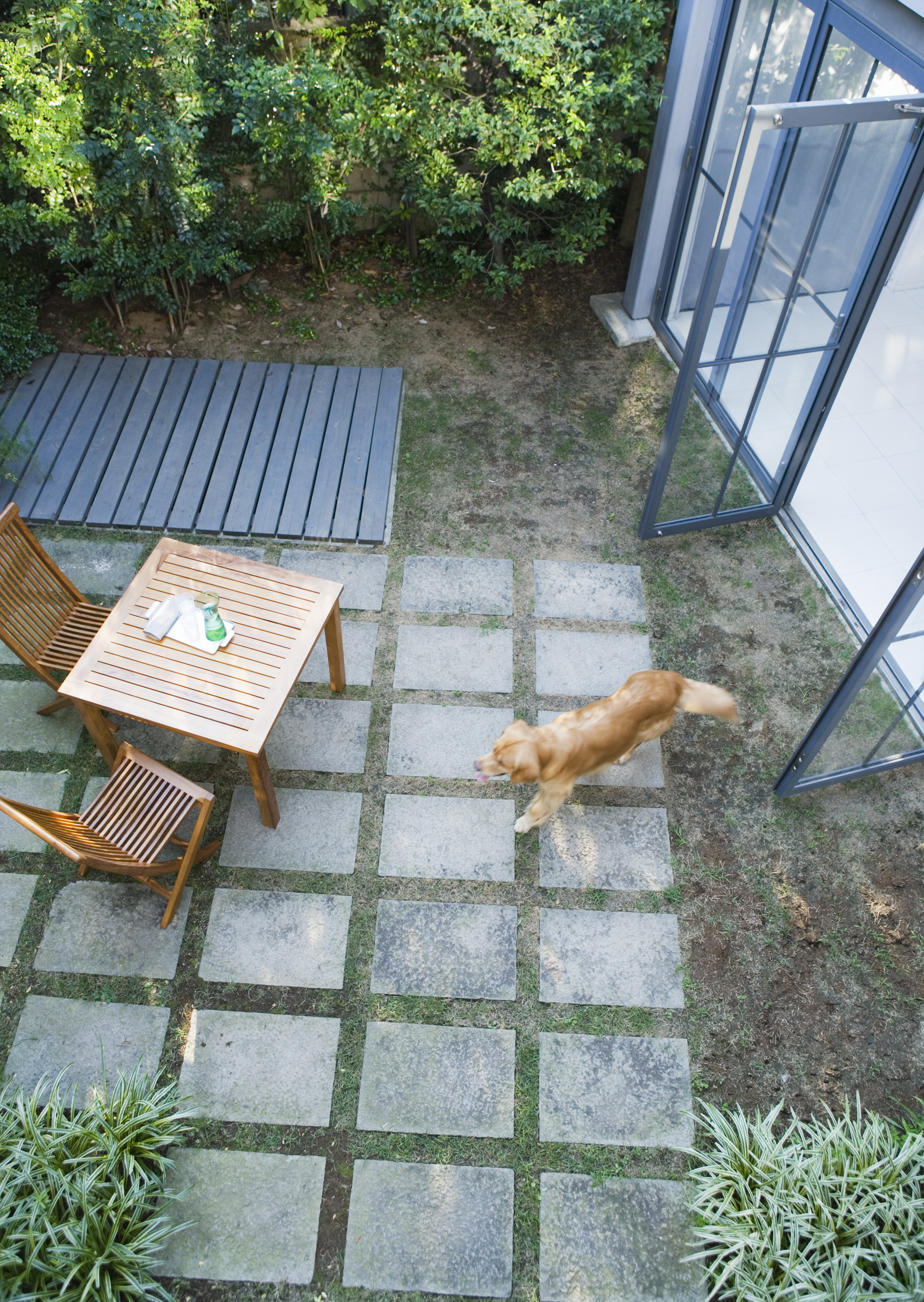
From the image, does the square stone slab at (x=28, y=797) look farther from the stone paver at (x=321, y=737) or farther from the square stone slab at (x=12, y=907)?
the stone paver at (x=321, y=737)

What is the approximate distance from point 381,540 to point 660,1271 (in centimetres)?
401

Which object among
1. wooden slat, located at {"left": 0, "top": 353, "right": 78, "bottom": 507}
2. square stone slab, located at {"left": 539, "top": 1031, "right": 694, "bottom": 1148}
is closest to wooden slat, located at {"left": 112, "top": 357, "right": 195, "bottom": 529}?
wooden slat, located at {"left": 0, "top": 353, "right": 78, "bottom": 507}

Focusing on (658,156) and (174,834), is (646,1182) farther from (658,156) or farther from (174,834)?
(658,156)

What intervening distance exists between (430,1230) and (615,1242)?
725 millimetres

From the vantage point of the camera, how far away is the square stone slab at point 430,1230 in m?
3.38

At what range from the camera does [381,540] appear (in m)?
5.62

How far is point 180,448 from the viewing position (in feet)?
19.8

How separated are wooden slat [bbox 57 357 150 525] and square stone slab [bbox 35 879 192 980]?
255 centimetres

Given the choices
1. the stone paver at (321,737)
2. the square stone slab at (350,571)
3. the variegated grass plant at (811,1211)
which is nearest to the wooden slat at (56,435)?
the square stone slab at (350,571)

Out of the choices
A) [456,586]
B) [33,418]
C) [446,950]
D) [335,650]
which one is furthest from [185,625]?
[33,418]

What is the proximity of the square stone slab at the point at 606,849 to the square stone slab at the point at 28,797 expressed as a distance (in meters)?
2.49

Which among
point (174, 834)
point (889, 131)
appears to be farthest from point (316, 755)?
point (889, 131)

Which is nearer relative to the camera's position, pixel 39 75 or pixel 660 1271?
pixel 660 1271

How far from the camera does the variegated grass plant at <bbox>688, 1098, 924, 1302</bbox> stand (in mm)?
3213
